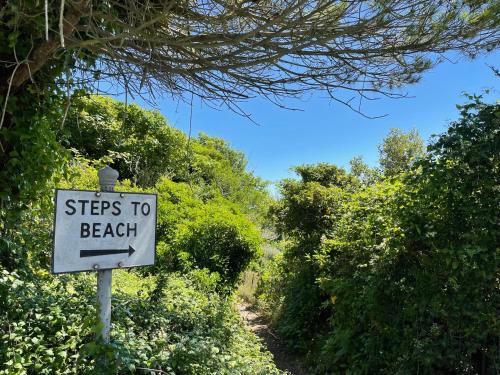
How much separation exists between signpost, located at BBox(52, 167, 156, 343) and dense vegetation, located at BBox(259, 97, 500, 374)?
7.96ft

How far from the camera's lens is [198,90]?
328 centimetres

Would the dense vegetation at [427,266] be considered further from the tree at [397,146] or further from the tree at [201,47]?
the tree at [397,146]

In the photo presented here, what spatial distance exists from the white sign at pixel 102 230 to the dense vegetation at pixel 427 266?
242 cm

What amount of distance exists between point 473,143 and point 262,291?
7.03 metres

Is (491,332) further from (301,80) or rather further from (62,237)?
(62,237)

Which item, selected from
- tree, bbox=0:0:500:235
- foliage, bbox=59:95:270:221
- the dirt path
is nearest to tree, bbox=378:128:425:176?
foliage, bbox=59:95:270:221

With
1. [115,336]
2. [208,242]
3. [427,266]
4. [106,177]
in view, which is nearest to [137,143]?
[208,242]

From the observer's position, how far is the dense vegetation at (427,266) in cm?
305

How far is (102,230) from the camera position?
6.03ft

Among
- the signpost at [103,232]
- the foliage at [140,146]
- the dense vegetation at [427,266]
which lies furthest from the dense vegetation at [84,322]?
the foliage at [140,146]

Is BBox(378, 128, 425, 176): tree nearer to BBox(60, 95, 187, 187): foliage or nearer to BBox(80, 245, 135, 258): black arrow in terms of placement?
BBox(60, 95, 187, 187): foliage

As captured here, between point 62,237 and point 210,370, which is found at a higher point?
point 62,237

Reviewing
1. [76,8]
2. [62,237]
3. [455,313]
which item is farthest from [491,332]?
[76,8]

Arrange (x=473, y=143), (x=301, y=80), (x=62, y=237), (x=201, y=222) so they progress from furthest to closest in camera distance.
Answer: (x=201, y=222) → (x=473, y=143) → (x=301, y=80) → (x=62, y=237)
